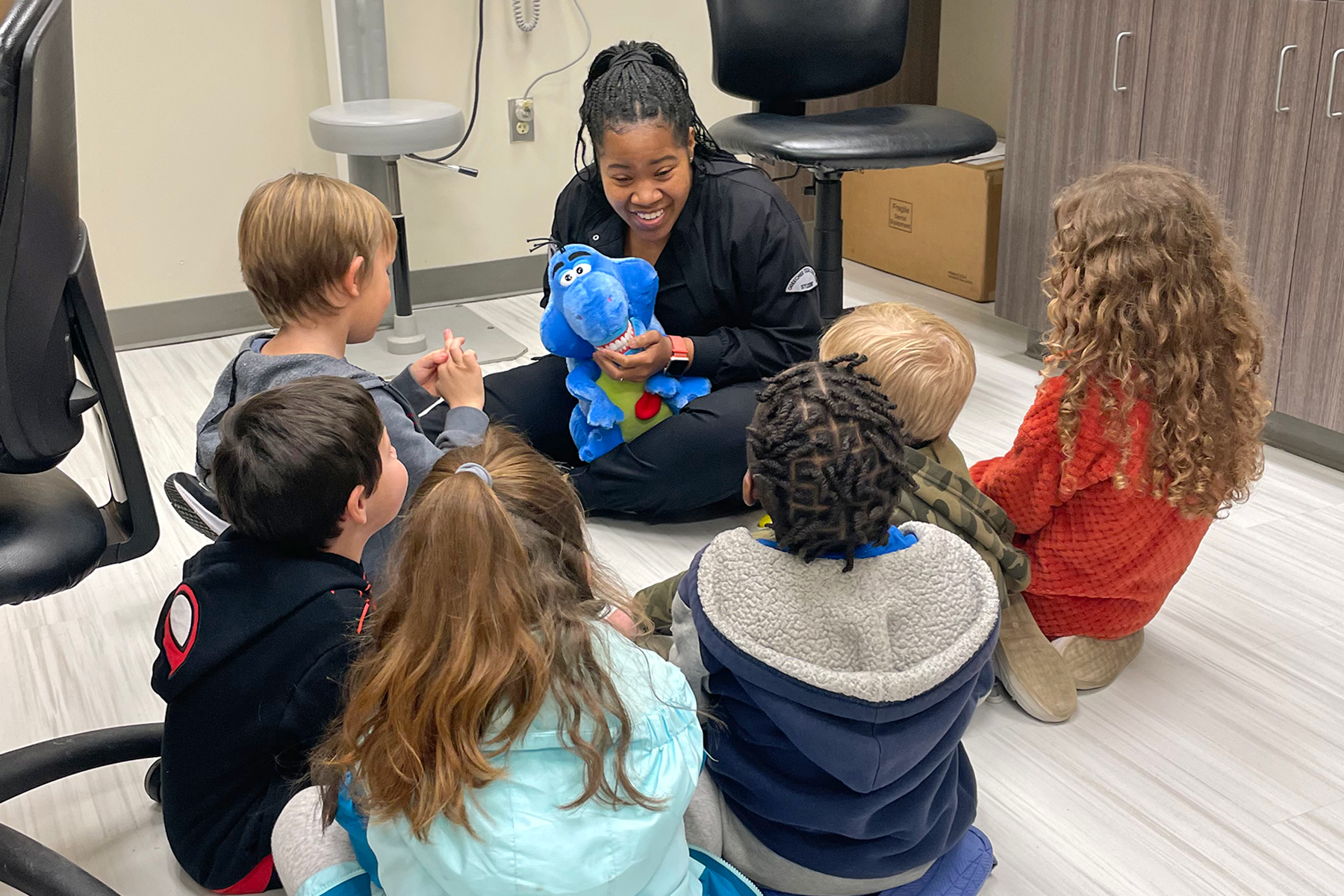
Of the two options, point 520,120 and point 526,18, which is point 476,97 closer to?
point 520,120

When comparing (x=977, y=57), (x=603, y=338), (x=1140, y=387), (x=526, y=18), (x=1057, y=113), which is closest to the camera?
(x=1140, y=387)

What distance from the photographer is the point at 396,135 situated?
2682mm

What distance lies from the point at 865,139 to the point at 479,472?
5.66 ft

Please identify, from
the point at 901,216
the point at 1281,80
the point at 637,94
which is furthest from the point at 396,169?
the point at 1281,80

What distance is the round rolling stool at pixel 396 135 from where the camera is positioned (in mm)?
2676

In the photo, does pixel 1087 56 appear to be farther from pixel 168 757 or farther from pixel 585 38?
pixel 168 757

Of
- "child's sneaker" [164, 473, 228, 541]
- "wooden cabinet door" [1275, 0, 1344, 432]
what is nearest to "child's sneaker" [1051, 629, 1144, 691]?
"wooden cabinet door" [1275, 0, 1344, 432]

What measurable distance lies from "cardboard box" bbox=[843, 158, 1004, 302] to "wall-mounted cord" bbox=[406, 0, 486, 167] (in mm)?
1032

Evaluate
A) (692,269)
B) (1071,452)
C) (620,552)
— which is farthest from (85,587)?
(1071,452)

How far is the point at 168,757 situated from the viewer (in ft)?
3.94

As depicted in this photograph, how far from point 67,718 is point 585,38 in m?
2.28

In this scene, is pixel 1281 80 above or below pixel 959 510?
above

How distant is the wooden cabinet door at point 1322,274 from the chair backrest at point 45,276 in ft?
6.28

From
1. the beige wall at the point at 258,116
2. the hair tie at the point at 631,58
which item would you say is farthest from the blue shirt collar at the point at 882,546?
the beige wall at the point at 258,116
